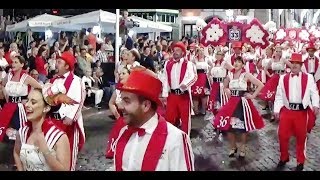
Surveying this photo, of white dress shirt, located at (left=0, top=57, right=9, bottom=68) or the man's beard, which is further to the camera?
white dress shirt, located at (left=0, top=57, right=9, bottom=68)

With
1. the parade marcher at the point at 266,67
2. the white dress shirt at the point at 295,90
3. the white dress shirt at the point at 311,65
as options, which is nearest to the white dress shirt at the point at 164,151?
the white dress shirt at the point at 295,90

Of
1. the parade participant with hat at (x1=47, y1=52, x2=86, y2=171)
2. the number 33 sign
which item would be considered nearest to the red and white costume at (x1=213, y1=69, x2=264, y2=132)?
the parade participant with hat at (x1=47, y1=52, x2=86, y2=171)

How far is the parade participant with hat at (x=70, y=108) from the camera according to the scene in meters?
4.53

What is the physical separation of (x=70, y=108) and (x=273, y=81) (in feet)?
14.5

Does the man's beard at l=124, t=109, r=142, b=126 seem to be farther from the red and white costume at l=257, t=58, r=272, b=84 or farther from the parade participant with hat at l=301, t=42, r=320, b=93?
the red and white costume at l=257, t=58, r=272, b=84

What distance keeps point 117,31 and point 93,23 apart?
694 millimetres

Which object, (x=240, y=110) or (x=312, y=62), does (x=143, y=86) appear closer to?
(x=240, y=110)

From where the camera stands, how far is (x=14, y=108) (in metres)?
5.46

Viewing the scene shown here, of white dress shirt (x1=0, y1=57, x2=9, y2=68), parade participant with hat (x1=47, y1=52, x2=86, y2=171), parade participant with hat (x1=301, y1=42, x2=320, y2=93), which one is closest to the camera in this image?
parade participant with hat (x1=47, y1=52, x2=86, y2=171)

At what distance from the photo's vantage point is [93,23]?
803 centimetres

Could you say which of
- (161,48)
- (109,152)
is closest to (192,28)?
(161,48)

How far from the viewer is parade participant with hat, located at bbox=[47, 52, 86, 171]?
453 centimetres

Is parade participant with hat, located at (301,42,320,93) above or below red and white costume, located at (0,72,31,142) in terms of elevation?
above

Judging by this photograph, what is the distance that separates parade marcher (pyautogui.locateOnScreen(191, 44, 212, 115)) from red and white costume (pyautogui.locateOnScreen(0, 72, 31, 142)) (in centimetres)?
353
